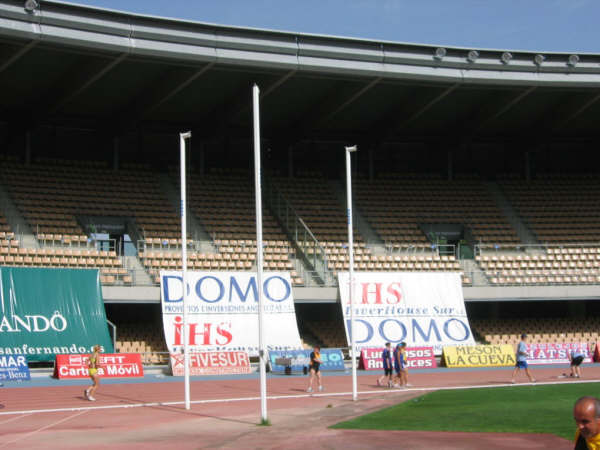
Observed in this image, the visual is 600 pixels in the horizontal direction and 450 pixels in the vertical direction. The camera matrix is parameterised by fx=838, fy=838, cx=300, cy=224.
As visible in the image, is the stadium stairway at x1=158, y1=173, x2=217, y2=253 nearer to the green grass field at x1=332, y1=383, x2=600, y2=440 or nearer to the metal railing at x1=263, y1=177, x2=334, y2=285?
the metal railing at x1=263, y1=177, x2=334, y2=285

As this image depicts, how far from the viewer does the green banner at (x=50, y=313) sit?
1298 inches

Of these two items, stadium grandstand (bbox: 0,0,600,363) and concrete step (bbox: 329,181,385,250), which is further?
concrete step (bbox: 329,181,385,250)

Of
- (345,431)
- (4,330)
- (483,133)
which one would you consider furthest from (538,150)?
(345,431)

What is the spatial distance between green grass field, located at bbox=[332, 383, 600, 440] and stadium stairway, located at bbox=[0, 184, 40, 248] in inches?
788

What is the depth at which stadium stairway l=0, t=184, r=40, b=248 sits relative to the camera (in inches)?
1460

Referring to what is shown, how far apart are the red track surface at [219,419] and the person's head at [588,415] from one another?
9.66 m

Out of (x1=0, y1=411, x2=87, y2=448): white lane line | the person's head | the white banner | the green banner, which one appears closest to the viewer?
the person's head

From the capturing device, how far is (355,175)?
162 ft

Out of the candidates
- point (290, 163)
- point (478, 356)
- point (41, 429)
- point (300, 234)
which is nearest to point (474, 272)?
point (478, 356)

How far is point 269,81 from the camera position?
127ft

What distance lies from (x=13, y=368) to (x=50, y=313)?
3.70 metres

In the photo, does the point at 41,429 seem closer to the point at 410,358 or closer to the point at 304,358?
the point at 304,358

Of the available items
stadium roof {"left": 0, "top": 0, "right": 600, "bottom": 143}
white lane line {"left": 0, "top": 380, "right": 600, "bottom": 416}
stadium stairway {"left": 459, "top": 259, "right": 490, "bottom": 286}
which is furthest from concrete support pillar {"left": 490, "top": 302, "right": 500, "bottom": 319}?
white lane line {"left": 0, "top": 380, "right": 600, "bottom": 416}

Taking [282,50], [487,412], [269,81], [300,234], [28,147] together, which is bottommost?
[487,412]
